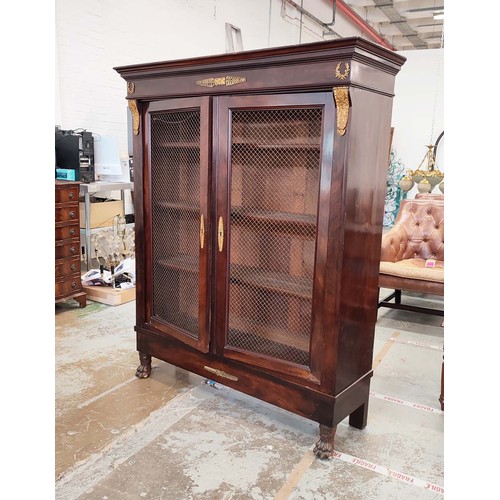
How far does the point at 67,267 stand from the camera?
161 inches

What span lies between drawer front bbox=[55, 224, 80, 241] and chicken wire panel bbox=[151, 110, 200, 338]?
5.04ft

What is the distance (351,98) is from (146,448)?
1789mm

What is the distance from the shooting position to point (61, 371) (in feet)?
9.86

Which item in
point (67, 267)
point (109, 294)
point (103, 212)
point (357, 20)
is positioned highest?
point (357, 20)

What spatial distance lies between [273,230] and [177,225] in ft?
2.13

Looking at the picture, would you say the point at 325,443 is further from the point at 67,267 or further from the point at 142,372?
the point at 67,267

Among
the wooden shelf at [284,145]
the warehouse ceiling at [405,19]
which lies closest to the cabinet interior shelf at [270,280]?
the wooden shelf at [284,145]

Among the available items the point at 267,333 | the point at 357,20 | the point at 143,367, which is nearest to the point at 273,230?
the point at 267,333

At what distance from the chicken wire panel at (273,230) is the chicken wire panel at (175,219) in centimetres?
30

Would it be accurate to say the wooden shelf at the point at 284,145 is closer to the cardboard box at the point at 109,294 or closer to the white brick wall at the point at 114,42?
the cardboard box at the point at 109,294

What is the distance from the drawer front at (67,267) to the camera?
4.01 m

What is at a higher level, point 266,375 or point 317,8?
point 317,8
